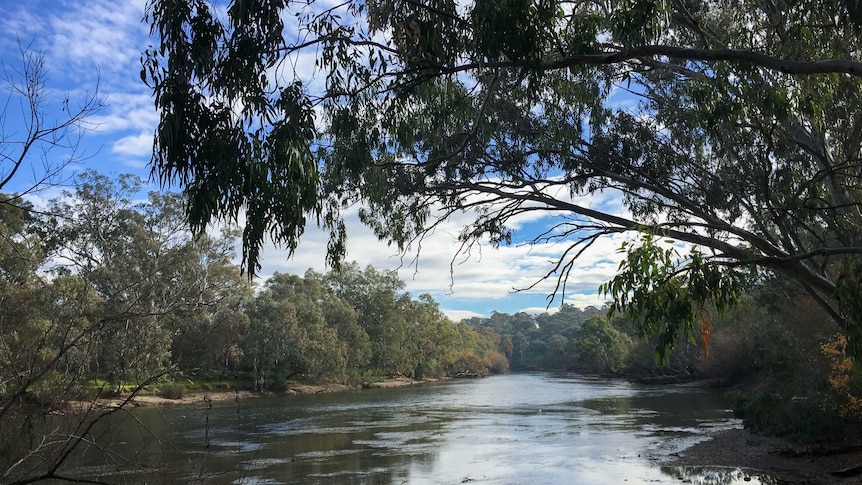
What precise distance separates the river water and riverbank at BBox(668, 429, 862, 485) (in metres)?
0.53

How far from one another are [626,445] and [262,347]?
2668 centimetres

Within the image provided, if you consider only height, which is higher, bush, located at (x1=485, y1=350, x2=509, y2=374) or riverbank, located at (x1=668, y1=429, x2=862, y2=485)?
bush, located at (x1=485, y1=350, x2=509, y2=374)

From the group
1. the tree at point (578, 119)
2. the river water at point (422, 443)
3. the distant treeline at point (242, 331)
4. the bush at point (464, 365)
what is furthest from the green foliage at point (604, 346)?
the tree at point (578, 119)

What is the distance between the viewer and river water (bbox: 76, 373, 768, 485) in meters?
10.3

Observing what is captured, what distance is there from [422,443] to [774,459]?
25.5 ft

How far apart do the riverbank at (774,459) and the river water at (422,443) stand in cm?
53

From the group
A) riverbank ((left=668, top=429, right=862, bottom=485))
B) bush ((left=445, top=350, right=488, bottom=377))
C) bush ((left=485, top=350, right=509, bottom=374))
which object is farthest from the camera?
bush ((left=485, top=350, right=509, bottom=374))

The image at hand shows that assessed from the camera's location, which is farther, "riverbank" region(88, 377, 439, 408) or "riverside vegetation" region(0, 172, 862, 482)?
"riverbank" region(88, 377, 439, 408)

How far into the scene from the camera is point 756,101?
529cm

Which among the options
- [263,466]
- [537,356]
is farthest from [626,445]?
[537,356]

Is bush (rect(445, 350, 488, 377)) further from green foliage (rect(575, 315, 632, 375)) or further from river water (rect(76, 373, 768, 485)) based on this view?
river water (rect(76, 373, 768, 485))

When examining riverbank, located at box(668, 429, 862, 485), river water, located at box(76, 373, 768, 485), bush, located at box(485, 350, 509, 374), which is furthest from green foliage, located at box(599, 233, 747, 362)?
bush, located at box(485, 350, 509, 374)

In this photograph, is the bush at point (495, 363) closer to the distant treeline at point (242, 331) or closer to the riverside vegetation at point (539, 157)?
the distant treeline at point (242, 331)

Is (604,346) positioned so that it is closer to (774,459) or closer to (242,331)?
(242,331)
